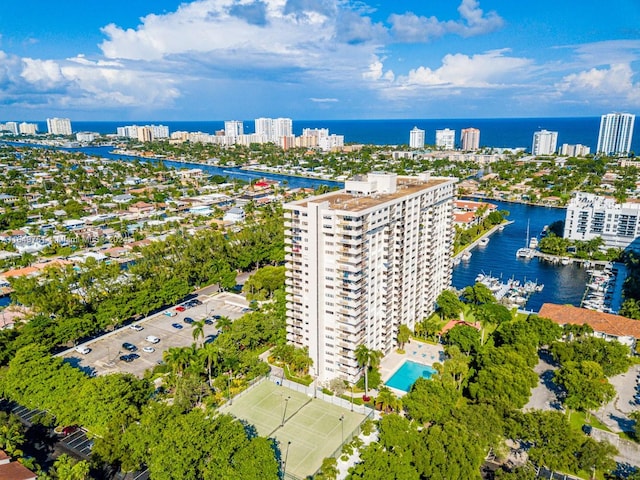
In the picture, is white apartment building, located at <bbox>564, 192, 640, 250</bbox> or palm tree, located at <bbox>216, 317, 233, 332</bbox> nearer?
palm tree, located at <bbox>216, 317, 233, 332</bbox>

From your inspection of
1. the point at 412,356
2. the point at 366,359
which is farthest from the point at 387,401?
the point at 412,356

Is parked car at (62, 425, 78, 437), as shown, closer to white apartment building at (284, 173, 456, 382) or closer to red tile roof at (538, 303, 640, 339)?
white apartment building at (284, 173, 456, 382)

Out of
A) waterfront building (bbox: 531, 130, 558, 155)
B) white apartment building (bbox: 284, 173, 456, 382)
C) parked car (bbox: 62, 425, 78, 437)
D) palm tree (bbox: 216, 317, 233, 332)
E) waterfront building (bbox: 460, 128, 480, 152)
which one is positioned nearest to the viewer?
parked car (bbox: 62, 425, 78, 437)

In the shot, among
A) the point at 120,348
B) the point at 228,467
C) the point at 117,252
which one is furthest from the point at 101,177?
the point at 228,467

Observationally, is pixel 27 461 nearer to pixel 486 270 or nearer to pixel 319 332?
pixel 319 332

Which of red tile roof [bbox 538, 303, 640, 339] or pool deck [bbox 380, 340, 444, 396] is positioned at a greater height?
red tile roof [bbox 538, 303, 640, 339]

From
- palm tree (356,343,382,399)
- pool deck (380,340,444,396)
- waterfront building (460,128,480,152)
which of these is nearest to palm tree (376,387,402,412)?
palm tree (356,343,382,399)
